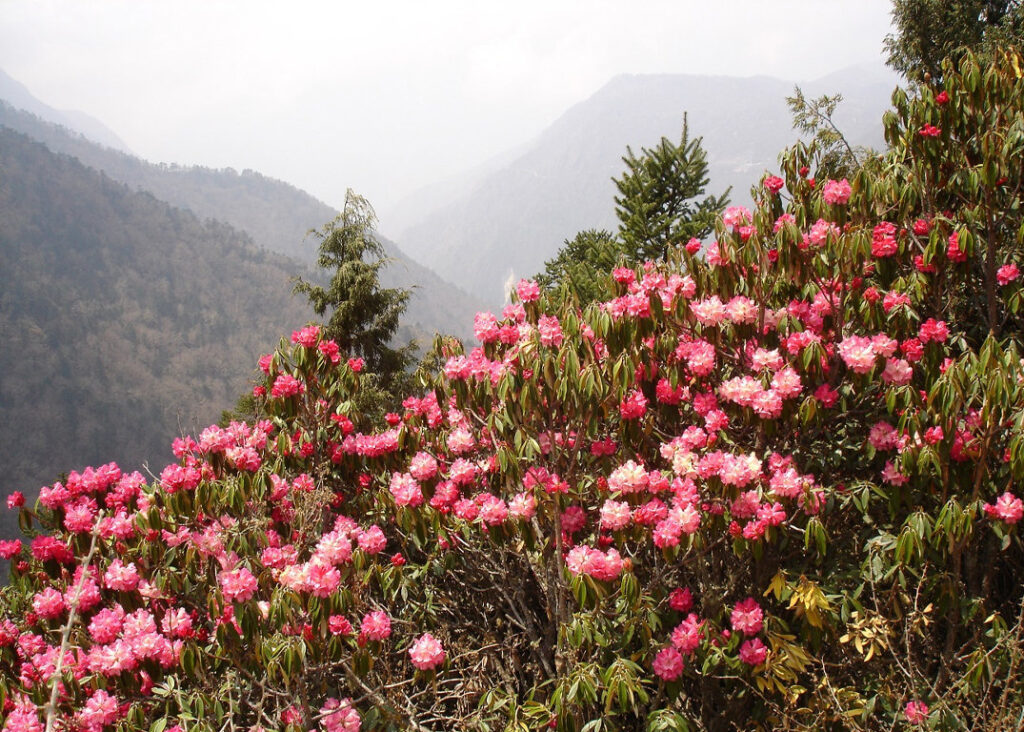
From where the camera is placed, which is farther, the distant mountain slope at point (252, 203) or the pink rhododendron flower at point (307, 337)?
the distant mountain slope at point (252, 203)

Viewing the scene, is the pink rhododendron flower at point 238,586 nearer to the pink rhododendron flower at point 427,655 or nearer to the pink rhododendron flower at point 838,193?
the pink rhododendron flower at point 427,655

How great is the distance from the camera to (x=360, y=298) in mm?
14539

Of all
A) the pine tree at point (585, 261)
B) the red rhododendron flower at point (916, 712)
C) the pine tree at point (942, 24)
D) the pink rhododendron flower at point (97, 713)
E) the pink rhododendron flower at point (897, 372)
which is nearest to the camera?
the red rhododendron flower at point (916, 712)

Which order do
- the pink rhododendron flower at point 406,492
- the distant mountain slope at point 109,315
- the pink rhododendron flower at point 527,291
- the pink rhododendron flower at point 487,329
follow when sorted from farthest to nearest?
the distant mountain slope at point 109,315 < the pink rhododendron flower at point 527,291 < the pink rhododendron flower at point 487,329 < the pink rhododendron flower at point 406,492

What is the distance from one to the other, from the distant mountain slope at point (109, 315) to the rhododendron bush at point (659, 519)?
164 feet

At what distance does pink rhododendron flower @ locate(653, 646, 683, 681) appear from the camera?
242cm

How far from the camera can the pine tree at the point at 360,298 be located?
48.0 ft

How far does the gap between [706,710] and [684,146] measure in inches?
529

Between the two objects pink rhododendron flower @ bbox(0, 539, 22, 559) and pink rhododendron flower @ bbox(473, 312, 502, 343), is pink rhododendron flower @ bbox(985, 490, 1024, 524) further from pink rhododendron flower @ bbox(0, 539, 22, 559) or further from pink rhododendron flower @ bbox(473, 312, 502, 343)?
pink rhododendron flower @ bbox(0, 539, 22, 559)

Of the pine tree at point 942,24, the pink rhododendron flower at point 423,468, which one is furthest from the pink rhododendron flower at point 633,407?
the pine tree at point 942,24

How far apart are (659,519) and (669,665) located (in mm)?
548

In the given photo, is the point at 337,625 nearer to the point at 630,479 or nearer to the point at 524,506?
the point at 524,506

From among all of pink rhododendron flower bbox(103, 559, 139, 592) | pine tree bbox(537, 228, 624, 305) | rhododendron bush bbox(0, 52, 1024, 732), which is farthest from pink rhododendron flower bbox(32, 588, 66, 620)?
pine tree bbox(537, 228, 624, 305)

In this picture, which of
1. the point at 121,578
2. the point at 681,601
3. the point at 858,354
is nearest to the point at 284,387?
the point at 121,578
